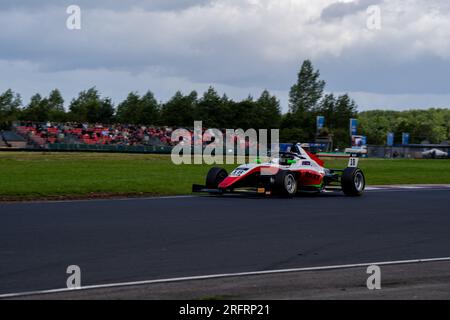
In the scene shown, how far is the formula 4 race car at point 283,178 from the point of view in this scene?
63.2 feet

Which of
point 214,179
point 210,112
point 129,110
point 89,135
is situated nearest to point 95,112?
point 129,110

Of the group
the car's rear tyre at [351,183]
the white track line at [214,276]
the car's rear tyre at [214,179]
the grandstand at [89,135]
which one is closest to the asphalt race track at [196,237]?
the white track line at [214,276]

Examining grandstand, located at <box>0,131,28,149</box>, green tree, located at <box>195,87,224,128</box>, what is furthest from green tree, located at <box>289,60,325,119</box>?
grandstand, located at <box>0,131,28,149</box>

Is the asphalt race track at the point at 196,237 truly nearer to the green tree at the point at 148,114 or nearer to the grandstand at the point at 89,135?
the grandstand at the point at 89,135

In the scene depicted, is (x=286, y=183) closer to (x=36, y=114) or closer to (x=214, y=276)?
(x=214, y=276)

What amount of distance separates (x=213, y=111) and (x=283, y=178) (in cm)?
5897

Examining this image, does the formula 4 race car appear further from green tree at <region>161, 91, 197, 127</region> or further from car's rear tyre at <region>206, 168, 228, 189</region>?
green tree at <region>161, 91, 197, 127</region>

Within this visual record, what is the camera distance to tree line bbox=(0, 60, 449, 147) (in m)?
75.6

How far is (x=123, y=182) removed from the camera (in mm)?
22953

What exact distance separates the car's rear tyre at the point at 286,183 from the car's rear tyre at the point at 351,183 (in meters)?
1.81

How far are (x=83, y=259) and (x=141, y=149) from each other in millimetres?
44930
